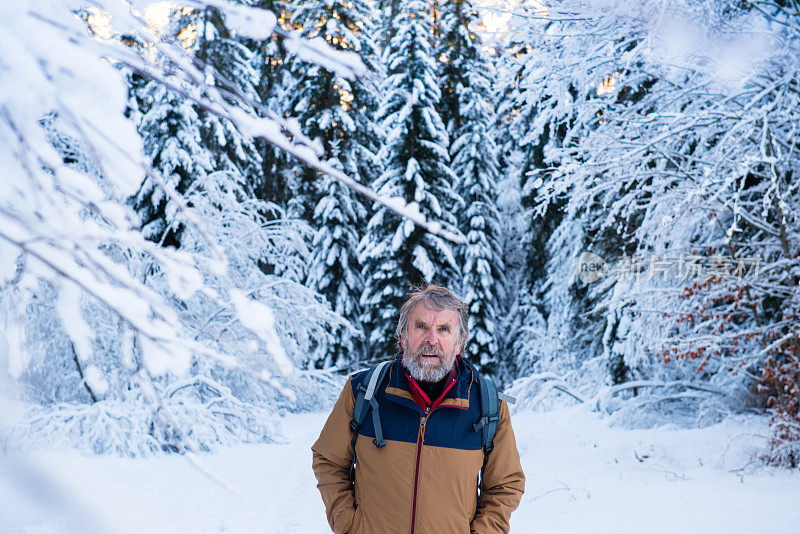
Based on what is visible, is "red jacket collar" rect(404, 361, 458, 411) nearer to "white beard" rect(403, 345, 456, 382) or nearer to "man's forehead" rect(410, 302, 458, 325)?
"white beard" rect(403, 345, 456, 382)

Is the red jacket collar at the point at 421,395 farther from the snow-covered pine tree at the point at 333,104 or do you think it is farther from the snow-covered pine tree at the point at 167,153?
the snow-covered pine tree at the point at 333,104

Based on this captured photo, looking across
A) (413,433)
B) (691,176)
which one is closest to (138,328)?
(413,433)

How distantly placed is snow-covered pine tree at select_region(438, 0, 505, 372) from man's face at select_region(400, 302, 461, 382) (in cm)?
1370

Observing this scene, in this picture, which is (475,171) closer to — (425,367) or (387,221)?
(387,221)

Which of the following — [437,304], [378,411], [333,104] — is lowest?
[378,411]

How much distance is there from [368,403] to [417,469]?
12.3 inches

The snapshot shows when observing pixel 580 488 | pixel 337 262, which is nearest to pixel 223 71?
pixel 337 262

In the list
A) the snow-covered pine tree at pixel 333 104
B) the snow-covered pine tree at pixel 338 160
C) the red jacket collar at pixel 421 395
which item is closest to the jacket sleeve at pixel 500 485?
the red jacket collar at pixel 421 395

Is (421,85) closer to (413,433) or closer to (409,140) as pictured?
(409,140)

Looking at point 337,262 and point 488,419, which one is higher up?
point 337,262

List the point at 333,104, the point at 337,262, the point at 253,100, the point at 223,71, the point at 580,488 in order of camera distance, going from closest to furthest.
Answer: the point at 253,100 → the point at 580,488 → the point at 223,71 → the point at 333,104 → the point at 337,262

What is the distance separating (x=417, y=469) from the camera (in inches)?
91.9

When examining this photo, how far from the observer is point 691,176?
19.4 feet

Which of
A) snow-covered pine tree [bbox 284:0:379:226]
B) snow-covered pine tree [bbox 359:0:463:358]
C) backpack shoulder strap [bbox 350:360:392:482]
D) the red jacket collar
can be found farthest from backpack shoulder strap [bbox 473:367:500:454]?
snow-covered pine tree [bbox 284:0:379:226]
